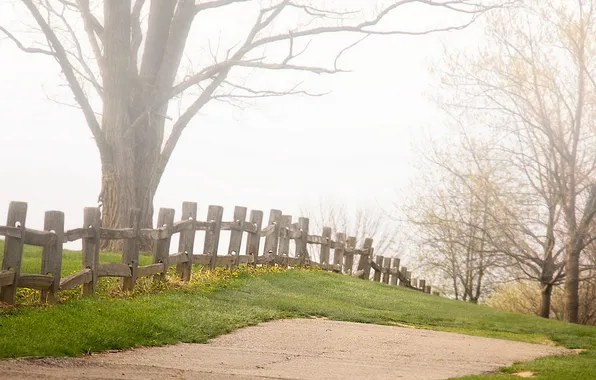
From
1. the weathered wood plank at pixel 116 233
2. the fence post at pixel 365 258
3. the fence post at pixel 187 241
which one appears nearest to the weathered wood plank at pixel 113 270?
the weathered wood plank at pixel 116 233

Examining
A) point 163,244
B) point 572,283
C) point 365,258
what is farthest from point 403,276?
point 163,244

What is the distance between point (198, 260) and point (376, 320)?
3972mm

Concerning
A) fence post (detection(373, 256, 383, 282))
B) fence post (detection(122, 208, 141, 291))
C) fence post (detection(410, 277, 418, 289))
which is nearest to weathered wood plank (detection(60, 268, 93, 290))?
fence post (detection(122, 208, 141, 291))

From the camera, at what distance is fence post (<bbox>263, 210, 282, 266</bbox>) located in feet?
67.4

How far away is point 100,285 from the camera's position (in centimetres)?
Result: 1364

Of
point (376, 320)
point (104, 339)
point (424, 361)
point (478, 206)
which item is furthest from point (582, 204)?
point (104, 339)

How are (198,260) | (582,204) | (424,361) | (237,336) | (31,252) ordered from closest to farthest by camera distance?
(424,361) → (237,336) → (198,260) → (31,252) → (582,204)

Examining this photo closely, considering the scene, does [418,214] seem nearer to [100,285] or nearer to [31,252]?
[31,252]

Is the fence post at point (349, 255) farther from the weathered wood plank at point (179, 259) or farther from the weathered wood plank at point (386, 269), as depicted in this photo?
the weathered wood plank at point (179, 259)

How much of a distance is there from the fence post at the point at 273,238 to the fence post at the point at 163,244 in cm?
622

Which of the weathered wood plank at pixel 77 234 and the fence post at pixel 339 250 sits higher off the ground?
the fence post at pixel 339 250

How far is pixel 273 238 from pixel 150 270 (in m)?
7.36

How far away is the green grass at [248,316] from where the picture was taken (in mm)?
9023

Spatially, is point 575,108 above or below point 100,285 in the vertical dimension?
above
